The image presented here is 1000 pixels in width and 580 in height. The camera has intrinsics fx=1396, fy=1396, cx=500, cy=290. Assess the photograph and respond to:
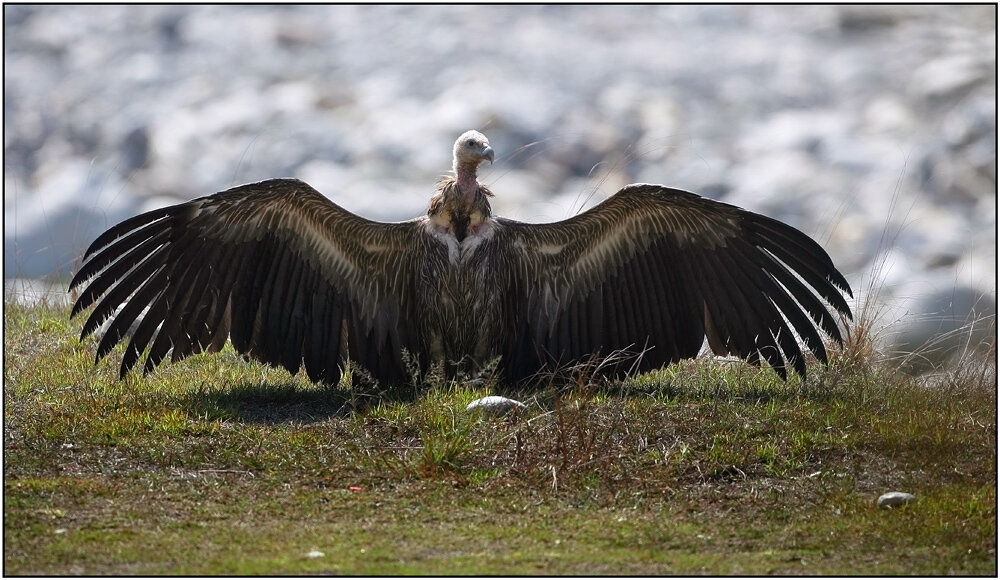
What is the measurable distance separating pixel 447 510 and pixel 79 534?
5.57ft

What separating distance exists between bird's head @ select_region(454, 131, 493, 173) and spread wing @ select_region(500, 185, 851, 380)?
476 millimetres

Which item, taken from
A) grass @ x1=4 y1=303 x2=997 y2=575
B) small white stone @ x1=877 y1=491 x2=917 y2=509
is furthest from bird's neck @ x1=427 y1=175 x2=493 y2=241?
small white stone @ x1=877 y1=491 x2=917 y2=509

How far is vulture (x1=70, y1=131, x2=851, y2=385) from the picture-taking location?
29.2 ft

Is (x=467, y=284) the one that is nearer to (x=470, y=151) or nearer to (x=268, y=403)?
(x=470, y=151)

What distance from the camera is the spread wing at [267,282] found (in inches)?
346

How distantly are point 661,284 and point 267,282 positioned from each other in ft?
8.50

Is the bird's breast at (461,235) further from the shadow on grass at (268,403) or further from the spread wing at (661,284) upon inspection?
the shadow on grass at (268,403)

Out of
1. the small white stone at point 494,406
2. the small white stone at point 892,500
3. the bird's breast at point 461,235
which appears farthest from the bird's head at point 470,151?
the small white stone at point 892,500

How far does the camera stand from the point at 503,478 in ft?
23.5

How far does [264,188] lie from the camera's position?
876cm

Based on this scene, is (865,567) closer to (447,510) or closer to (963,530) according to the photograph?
(963,530)

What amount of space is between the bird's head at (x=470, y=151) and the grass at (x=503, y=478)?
150 centimetres

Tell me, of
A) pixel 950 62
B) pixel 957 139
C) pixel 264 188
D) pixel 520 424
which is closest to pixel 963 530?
pixel 520 424

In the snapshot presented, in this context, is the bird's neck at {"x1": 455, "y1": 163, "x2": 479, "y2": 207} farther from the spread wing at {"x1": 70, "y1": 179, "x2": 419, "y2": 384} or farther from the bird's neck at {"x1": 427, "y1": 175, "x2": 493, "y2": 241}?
the spread wing at {"x1": 70, "y1": 179, "x2": 419, "y2": 384}
